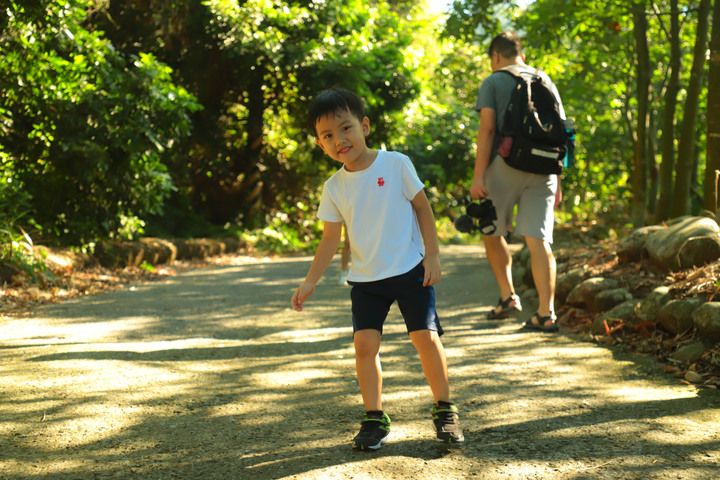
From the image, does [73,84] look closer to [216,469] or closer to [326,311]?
[326,311]

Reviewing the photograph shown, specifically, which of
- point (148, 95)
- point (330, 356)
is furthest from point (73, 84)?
point (330, 356)

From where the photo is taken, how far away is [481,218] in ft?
17.7

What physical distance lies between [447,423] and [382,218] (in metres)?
0.93

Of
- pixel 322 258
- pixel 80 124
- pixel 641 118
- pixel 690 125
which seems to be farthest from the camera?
pixel 641 118

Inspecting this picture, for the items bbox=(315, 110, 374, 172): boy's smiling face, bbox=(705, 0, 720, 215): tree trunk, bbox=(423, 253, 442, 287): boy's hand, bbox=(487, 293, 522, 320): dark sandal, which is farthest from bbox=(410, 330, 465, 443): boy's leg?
bbox=(705, 0, 720, 215): tree trunk

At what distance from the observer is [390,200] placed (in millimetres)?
3158

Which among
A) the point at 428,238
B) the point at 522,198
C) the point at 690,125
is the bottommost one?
the point at 428,238

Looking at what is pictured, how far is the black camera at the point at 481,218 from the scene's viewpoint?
211 inches

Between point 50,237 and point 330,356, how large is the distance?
5.44m

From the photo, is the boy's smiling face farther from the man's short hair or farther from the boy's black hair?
the man's short hair

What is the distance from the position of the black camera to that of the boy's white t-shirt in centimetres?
220

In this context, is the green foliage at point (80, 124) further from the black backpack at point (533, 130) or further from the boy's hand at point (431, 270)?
the boy's hand at point (431, 270)

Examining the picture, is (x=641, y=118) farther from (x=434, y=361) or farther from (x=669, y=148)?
(x=434, y=361)

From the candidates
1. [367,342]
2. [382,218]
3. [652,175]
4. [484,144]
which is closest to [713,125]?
[484,144]
